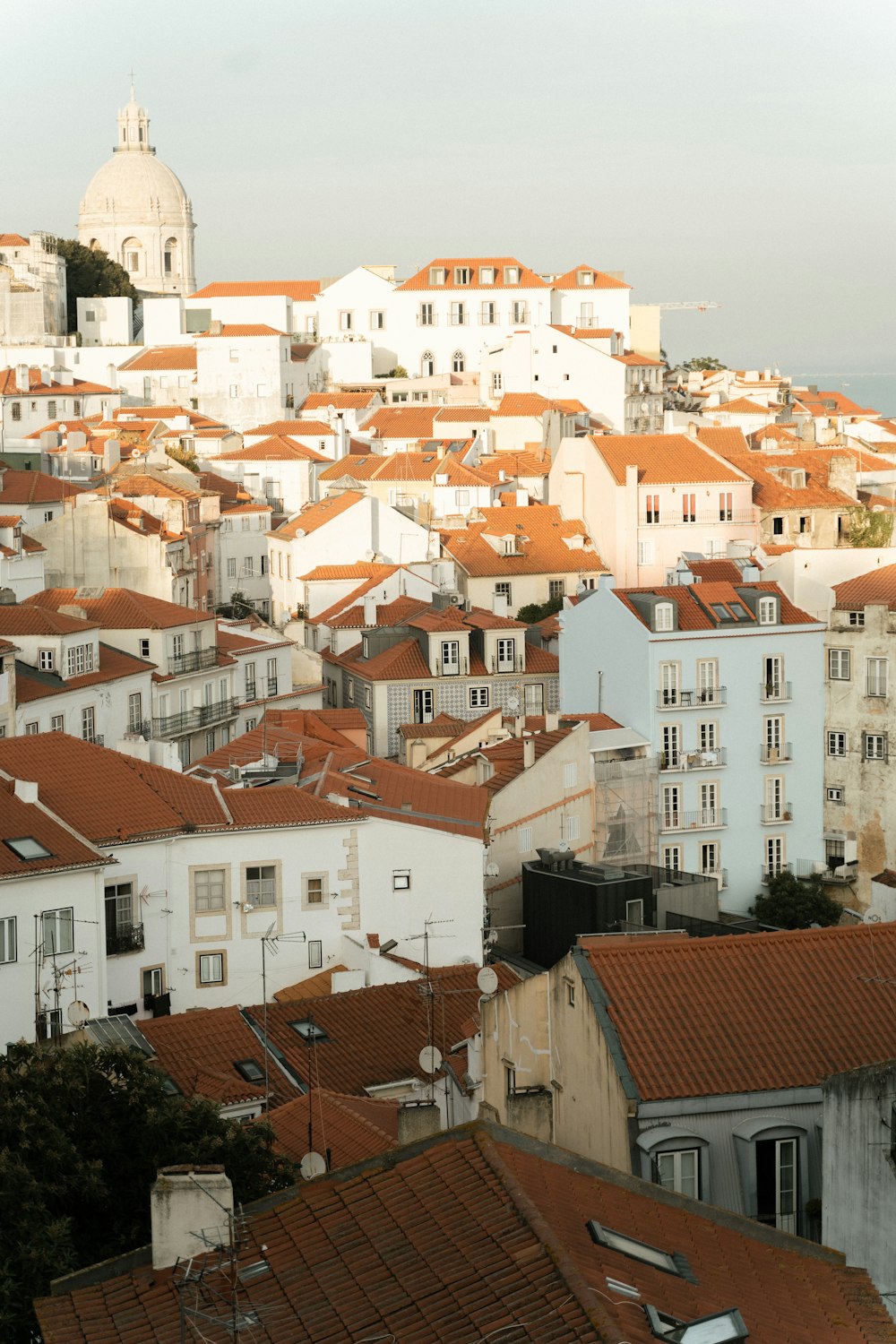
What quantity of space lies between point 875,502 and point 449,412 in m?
22.1

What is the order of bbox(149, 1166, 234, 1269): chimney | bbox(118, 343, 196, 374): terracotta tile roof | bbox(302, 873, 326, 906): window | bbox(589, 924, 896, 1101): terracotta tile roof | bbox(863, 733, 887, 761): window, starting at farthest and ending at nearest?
bbox(118, 343, 196, 374): terracotta tile roof < bbox(863, 733, 887, 761): window < bbox(302, 873, 326, 906): window < bbox(589, 924, 896, 1101): terracotta tile roof < bbox(149, 1166, 234, 1269): chimney

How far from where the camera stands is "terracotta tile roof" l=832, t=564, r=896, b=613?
4306 centimetres

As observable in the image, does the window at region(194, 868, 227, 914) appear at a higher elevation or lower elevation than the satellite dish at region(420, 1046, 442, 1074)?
higher

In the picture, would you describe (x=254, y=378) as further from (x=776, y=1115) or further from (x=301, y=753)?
(x=776, y=1115)

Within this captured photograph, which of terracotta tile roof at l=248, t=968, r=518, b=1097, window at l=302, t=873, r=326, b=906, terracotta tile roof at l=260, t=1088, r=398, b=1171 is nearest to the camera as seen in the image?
terracotta tile roof at l=260, t=1088, r=398, b=1171

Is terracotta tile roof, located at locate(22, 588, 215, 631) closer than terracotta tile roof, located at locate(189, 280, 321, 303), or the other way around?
terracotta tile roof, located at locate(22, 588, 215, 631)

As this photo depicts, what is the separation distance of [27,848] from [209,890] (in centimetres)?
373

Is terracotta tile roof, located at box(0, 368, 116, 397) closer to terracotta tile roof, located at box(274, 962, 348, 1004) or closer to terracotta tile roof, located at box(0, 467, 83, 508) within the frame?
terracotta tile roof, located at box(0, 467, 83, 508)

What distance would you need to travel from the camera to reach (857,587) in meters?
43.9

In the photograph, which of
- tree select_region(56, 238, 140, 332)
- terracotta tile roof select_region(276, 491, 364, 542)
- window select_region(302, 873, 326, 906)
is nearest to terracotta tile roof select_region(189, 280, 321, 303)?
tree select_region(56, 238, 140, 332)

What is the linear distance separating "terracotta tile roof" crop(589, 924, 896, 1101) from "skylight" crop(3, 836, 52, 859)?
8.62 metres

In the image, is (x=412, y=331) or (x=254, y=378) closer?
(x=254, y=378)

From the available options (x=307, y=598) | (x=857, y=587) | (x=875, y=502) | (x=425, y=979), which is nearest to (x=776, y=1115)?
(x=425, y=979)

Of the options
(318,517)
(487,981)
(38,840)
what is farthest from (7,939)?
(318,517)
